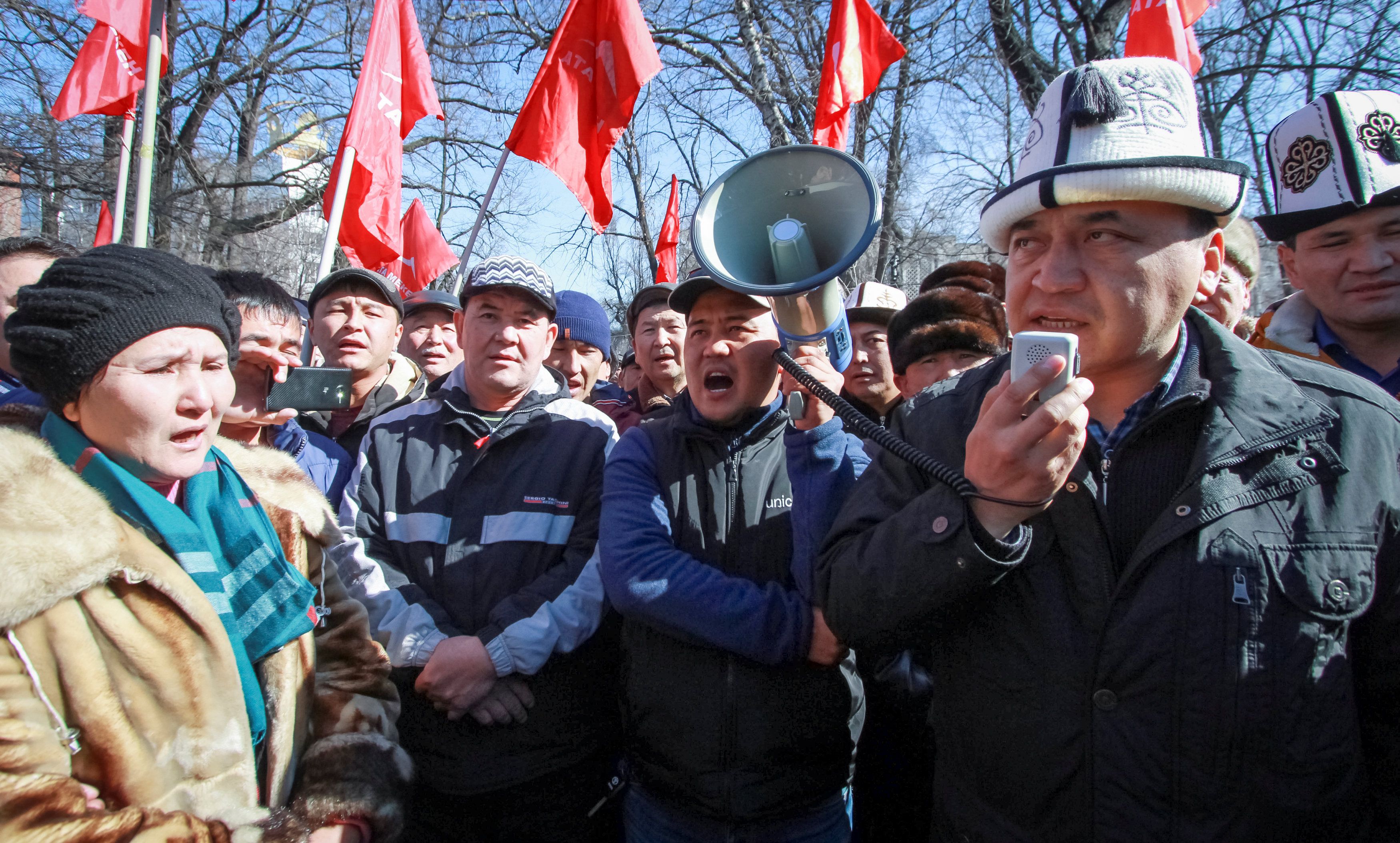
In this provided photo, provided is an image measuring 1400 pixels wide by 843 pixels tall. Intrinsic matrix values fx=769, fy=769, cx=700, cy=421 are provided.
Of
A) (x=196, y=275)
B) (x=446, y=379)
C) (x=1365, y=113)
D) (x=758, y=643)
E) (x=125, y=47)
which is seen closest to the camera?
(x=196, y=275)

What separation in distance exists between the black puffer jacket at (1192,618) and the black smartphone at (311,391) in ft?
6.03

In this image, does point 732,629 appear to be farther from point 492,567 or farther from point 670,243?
point 670,243

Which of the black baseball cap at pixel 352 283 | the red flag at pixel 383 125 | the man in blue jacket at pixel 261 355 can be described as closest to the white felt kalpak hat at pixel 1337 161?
the man in blue jacket at pixel 261 355

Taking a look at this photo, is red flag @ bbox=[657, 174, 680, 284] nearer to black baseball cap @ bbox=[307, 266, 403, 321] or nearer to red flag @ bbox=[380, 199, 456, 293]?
red flag @ bbox=[380, 199, 456, 293]

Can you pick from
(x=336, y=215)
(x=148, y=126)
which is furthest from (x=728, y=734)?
(x=148, y=126)

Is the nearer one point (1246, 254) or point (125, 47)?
point (1246, 254)

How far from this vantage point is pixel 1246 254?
105 inches

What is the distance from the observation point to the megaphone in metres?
1.98

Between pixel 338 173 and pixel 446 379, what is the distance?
2.33 metres

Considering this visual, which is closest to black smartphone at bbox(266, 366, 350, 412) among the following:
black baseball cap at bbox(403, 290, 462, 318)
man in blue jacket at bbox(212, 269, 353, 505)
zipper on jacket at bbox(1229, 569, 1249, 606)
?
man in blue jacket at bbox(212, 269, 353, 505)

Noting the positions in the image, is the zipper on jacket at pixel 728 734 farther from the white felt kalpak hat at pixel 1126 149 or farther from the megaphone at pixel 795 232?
the white felt kalpak hat at pixel 1126 149

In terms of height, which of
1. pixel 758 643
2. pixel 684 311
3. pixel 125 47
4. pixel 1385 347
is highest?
pixel 125 47

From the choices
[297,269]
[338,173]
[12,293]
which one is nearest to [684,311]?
[12,293]

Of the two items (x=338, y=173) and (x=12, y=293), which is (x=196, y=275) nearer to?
(x=12, y=293)
